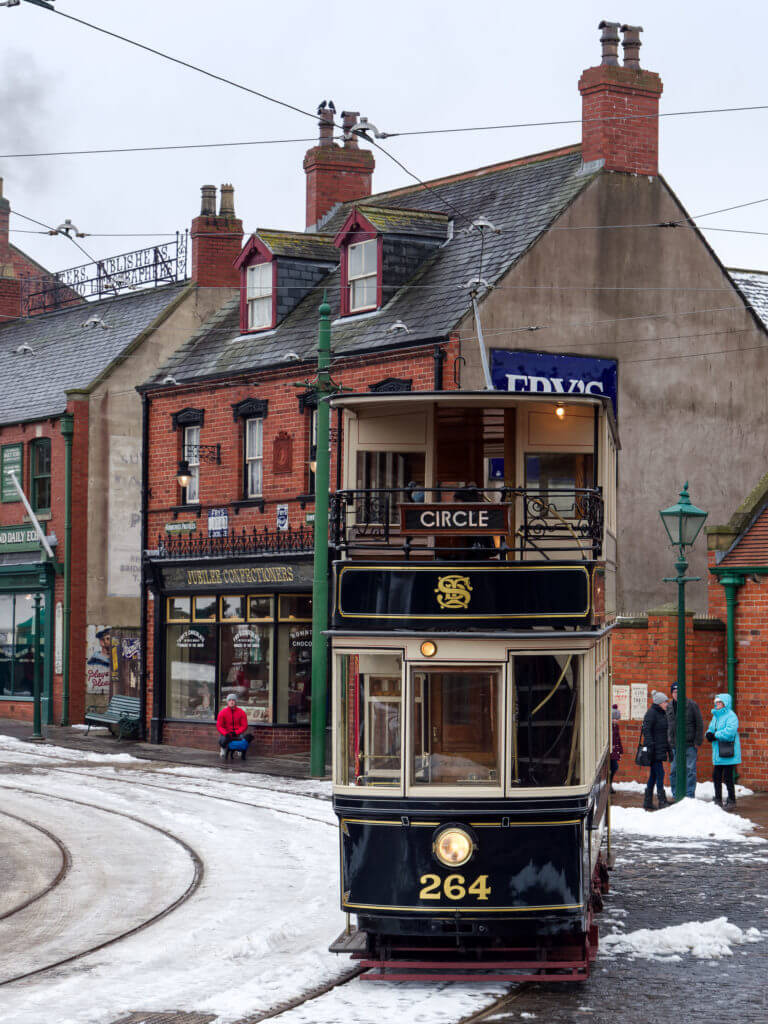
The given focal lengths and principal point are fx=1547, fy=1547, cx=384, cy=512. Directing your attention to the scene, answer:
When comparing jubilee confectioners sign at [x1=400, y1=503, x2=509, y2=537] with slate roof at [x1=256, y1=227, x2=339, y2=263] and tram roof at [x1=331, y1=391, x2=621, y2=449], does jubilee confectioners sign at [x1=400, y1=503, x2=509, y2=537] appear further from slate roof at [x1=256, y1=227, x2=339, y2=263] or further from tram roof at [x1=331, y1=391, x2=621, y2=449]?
slate roof at [x1=256, y1=227, x2=339, y2=263]

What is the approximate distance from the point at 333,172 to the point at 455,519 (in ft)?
83.6

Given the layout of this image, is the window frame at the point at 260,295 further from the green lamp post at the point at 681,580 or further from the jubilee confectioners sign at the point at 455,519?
the jubilee confectioners sign at the point at 455,519

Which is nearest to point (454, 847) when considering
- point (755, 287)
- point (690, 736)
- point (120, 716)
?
point (690, 736)

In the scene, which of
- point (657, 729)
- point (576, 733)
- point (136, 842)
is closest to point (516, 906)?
point (576, 733)

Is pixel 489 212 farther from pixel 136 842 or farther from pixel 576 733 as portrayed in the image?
pixel 576 733

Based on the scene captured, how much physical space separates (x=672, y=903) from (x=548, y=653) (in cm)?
417

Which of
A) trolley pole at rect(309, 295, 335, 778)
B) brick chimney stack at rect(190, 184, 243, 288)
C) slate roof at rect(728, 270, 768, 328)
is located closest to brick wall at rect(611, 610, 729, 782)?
trolley pole at rect(309, 295, 335, 778)

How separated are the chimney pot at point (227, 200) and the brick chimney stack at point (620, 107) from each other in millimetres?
10100

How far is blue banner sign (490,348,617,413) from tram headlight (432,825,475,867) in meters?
16.0

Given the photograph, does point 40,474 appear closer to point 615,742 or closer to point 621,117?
point 621,117

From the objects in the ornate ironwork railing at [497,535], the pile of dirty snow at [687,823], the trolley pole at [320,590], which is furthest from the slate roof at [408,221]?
the ornate ironwork railing at [497,535]

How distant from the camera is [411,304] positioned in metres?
27.5

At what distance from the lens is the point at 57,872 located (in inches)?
621

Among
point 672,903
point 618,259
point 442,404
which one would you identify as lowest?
point 672,903
